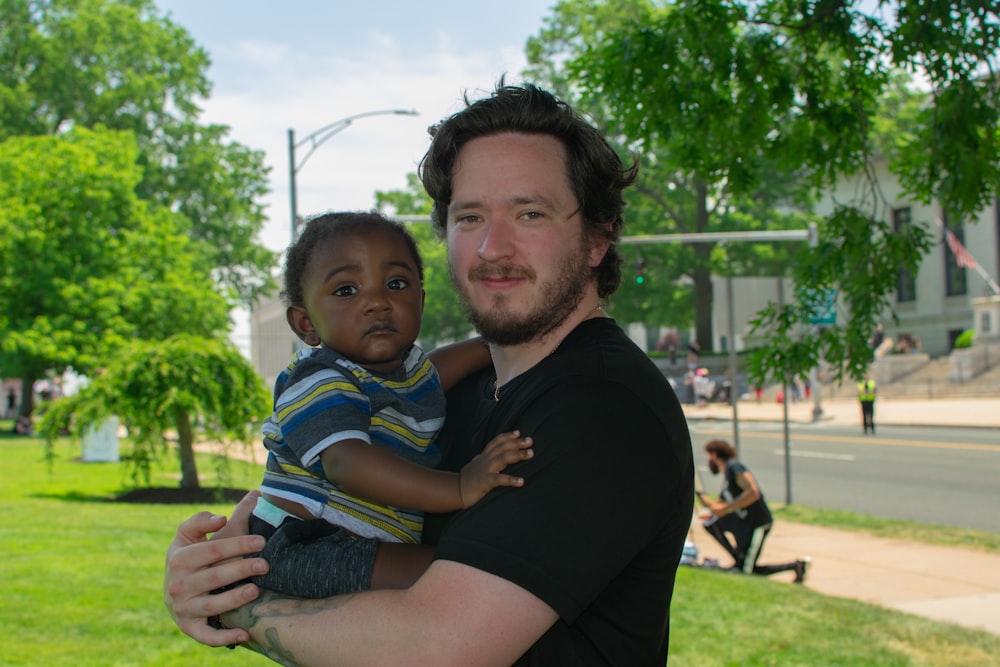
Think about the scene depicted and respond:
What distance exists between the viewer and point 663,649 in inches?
91.0

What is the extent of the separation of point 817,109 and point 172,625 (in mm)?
5201

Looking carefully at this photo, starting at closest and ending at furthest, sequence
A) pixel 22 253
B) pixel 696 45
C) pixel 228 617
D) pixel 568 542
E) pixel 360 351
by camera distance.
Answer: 1. pixel 568 542
2. pixel 228 617
3. pixel 360 351
4. pixel 696 45
5. pixel 22 253

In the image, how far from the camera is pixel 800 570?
984 centimetres

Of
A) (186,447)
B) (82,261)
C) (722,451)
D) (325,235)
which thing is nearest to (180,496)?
(186,447)

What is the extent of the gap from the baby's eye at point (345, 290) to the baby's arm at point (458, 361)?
356 mm

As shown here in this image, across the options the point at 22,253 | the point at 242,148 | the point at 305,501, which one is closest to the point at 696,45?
the point at 305,501

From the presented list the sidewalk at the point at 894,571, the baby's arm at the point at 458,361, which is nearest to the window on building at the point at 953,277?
the sidewalk at the point at 894,571

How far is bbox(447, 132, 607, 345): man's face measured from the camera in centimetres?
238

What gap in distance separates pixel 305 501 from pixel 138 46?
158ft

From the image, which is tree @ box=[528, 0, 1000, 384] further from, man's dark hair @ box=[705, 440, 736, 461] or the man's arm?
man's dark hair @ box=[705, 440, 736, 461]

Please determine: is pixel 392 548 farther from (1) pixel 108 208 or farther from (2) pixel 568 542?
(1) pixel 108 208

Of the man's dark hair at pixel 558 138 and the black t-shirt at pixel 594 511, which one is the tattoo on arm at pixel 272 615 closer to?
the black t-shirt at pixel 594 511

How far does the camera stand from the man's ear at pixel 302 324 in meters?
2.87

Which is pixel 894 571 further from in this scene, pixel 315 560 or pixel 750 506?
pixel 315 560
